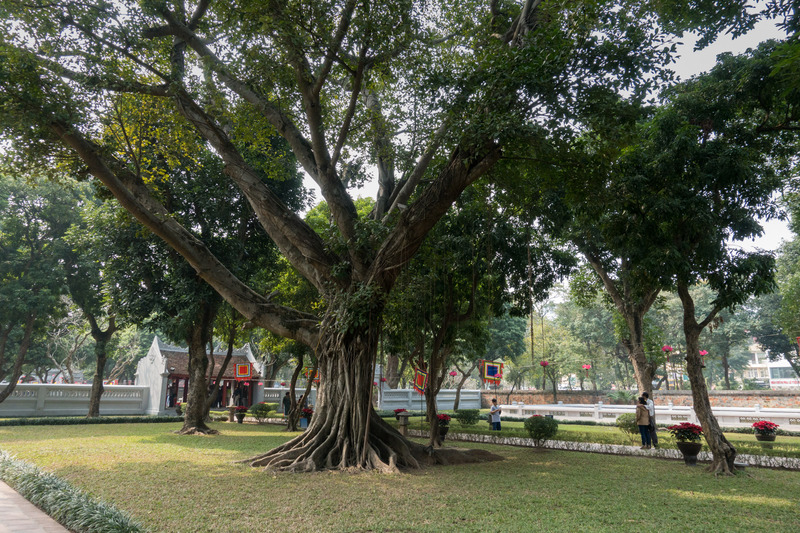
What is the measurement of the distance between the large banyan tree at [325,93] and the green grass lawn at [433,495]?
3.69ft

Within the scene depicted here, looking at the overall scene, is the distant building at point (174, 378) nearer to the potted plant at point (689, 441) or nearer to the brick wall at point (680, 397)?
the brick wall at point (680, 397)

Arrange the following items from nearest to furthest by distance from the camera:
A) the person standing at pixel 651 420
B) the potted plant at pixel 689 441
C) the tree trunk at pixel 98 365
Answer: the potted plant at pixel 689 441 → the person standing at pixel 651 420 → the tree trunk at pixel 98 365

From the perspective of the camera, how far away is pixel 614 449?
455 inches

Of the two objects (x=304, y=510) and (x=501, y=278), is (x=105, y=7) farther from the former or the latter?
(x=501, y=278)

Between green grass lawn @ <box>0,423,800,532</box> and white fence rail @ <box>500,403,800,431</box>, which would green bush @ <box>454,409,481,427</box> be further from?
green grass lawn @ <box>0,423,800,532</box>

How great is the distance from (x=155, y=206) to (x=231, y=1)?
400cm

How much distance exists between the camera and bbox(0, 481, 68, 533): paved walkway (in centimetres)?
431

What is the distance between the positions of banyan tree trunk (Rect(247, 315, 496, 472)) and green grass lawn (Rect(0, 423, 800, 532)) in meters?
0.45

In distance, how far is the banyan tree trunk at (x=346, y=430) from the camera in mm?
7734

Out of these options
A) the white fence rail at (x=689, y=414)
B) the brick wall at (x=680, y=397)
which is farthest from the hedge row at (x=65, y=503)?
the brick wall at (x=680, y=397)

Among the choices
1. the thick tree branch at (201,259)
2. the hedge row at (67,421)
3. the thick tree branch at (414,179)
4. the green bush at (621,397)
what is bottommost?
the green bush at (621,397)

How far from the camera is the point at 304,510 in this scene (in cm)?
515

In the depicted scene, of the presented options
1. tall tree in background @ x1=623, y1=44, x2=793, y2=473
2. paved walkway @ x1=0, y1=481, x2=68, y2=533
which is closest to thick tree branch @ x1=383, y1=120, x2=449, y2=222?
tall tree in background @ x1=623, y1=44, x2=793, y2=473

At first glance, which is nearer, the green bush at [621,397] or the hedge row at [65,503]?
the hedge row at [65,503]
